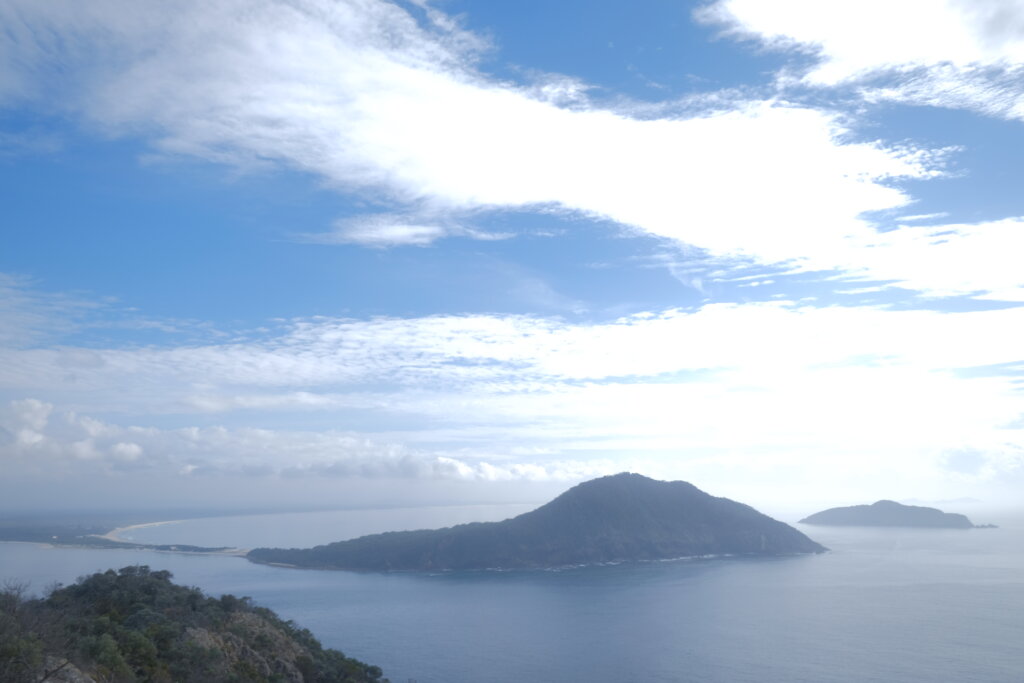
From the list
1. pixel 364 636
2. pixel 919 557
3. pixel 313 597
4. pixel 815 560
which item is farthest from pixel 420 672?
pixel 919 557

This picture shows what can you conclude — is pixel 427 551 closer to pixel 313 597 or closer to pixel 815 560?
pixel 313 597

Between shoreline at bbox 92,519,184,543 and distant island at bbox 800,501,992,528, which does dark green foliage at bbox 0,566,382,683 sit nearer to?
shoreline at bbox 92,519,184,543

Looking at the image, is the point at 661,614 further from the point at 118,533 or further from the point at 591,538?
the point at 118,533

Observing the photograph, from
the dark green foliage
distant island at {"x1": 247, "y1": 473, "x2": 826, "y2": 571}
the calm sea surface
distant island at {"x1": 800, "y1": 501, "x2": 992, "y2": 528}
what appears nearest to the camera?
the dark green foliage

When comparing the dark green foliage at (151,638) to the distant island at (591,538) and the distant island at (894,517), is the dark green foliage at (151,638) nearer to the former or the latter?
the distant island at (591,538)

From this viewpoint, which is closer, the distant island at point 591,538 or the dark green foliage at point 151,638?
the dark green foliage at point 151,638

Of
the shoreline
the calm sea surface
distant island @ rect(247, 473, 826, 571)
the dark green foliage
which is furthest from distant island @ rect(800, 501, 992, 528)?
the dark green foliage

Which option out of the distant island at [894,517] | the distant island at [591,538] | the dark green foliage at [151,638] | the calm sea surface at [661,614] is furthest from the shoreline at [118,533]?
the distant island at [894,517]
